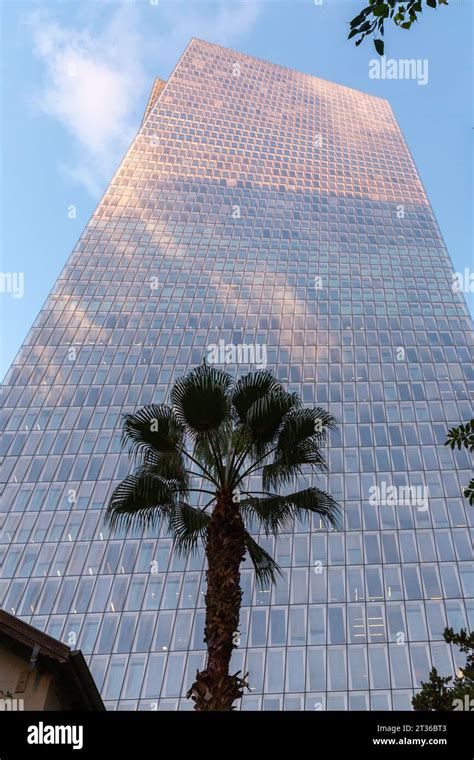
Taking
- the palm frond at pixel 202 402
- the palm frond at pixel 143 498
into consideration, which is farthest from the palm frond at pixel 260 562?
the palm frond at pixel 202 402

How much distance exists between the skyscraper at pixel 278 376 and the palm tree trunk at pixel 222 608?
96.2ft

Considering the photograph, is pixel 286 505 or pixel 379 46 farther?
pixel 286 505

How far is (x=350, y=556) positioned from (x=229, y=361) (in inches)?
899

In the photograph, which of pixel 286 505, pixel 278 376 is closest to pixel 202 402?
pixel 286 505

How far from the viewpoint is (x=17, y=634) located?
12250 millimetres

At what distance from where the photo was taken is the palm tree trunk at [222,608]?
10281mm

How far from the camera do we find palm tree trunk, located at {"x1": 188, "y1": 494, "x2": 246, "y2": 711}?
10.3m

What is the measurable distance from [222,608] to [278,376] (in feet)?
157

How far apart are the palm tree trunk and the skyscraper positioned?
2933 cm

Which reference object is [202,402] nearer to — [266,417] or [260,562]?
[266,417]

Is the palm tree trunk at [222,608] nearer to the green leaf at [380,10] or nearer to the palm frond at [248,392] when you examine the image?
the palm frond at [248,392]

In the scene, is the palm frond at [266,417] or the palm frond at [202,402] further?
the palm frond at [266,417]

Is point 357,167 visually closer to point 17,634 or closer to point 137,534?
point 137,534

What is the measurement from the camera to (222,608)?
11.3m
